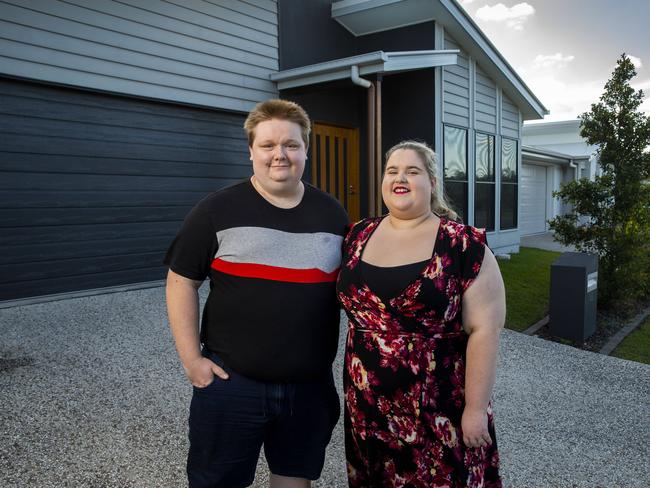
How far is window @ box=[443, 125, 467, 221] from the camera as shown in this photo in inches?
377

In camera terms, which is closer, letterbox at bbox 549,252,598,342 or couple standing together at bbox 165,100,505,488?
couple standing together at bbox 165,100,505,488

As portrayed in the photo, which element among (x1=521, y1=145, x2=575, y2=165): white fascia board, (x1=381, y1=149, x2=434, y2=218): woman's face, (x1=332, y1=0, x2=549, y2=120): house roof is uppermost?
(x1=332, y1=0, x2=549, y2=120): house roof

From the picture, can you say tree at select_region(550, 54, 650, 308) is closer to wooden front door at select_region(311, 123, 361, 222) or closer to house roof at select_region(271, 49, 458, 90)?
house roof at select_region(271, 49, 458, 90)

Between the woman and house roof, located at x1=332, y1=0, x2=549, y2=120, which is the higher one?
house roof, located at x1=332, y1=0, x2=549, y2=120

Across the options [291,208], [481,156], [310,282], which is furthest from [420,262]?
[481,156]

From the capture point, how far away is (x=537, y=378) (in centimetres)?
416

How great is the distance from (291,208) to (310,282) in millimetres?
282

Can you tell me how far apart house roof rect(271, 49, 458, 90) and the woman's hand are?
5.76 metres

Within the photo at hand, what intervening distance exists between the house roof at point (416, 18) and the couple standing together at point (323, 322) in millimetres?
7607

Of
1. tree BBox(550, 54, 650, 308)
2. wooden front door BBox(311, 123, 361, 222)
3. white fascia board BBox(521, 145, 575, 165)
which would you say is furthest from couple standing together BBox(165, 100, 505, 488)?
white fascia board BBox(521, 145, 575, 165)

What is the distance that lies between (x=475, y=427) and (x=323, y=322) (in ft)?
2.05

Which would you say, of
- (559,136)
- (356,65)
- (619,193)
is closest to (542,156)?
(619,193)

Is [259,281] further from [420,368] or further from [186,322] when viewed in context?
[420,368]

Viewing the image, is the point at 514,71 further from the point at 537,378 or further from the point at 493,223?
the point at 537,378
